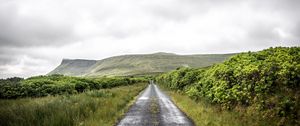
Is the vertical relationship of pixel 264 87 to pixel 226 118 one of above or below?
above

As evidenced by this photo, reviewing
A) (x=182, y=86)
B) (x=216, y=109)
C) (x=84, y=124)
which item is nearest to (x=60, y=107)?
(x=84, y=124)

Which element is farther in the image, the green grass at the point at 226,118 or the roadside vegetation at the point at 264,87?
the green grass at the point at 226,118

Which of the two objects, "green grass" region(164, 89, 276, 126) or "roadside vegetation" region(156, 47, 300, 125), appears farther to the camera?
"green grass" region(164, 89, 276, 126)

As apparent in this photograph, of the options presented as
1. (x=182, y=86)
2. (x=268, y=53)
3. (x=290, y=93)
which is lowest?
(x=182, y=86)

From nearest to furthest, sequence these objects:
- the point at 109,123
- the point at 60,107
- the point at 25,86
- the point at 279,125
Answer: the point at 279,125 → the point at 109,123 → the point at 60,107 → the point at 25,86

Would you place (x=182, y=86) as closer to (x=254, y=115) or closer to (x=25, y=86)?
(x=25, y=86)

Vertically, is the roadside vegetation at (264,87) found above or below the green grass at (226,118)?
above

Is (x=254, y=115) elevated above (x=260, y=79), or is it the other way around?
(x=260, y=79)

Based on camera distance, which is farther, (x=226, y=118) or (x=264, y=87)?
(x=226, y=118)

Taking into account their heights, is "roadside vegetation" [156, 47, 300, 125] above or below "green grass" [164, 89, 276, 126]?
above

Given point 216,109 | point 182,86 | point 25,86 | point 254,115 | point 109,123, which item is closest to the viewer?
point 254,115

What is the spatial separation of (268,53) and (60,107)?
12.4 metres

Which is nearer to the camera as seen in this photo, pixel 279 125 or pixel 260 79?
pixel 279 125

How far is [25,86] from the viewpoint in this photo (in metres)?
33.3
